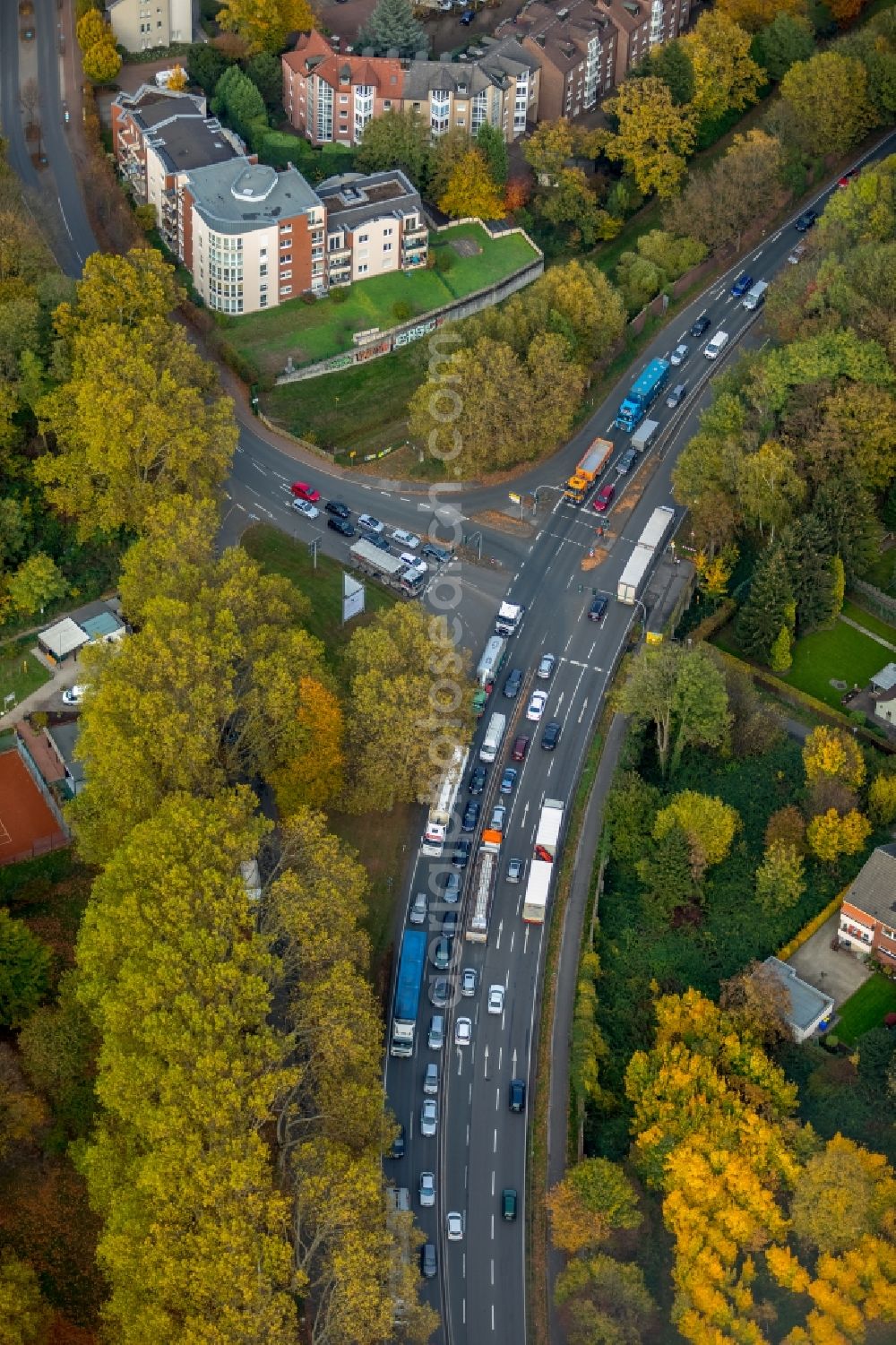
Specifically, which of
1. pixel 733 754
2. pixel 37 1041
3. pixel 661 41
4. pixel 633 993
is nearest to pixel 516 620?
pixel 733 754

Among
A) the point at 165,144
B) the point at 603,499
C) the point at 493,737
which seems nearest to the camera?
the point at 493,737

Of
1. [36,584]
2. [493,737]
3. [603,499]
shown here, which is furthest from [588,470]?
[36,584]

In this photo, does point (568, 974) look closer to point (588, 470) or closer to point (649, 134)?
point (588, 470)

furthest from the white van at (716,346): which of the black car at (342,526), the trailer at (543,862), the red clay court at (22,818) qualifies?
the red clay court at (22,818)

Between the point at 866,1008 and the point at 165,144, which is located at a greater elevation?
the point at 165,144

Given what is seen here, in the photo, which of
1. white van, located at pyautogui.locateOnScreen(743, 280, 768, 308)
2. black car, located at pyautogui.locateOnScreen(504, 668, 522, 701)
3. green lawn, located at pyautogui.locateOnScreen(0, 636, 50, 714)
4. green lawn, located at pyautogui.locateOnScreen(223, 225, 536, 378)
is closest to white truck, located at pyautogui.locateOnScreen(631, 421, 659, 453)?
white van, located at pyautogui.locateOnScreen(743, 280, 768, 308)

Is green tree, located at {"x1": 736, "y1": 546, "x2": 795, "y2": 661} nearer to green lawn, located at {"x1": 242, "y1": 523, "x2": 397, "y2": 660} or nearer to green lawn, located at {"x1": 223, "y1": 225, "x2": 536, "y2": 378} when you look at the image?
green lawn, located at {"x1": 242, "y1": 523, "x2": 397, "y2": 660}
